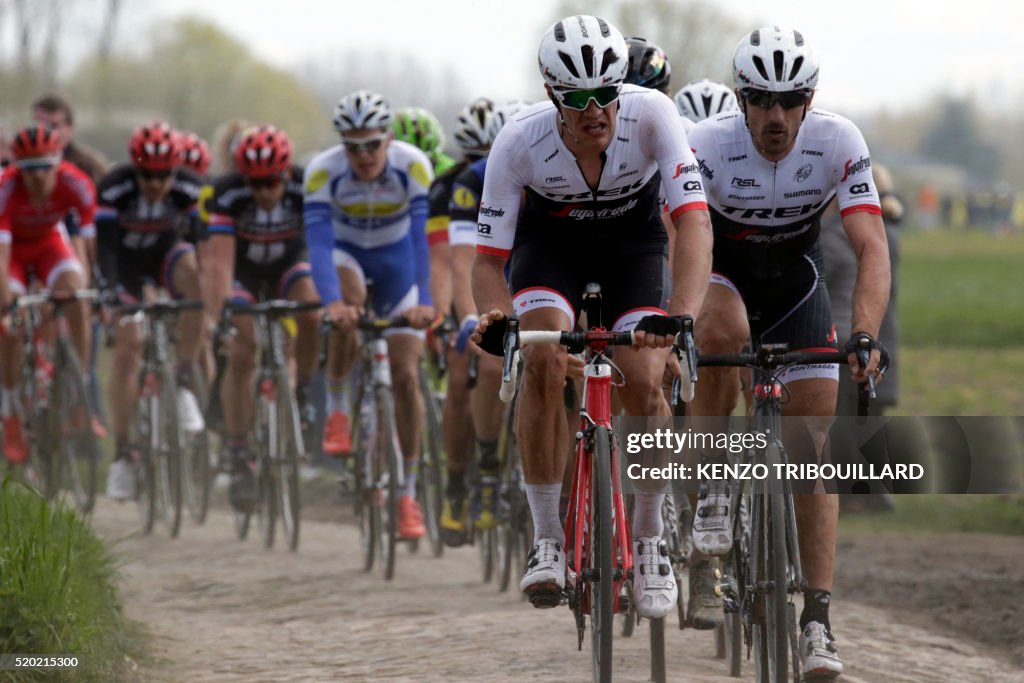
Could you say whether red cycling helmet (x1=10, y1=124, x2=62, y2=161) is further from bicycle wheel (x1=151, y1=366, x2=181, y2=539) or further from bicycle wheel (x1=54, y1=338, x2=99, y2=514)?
bicycle wheel (x1=151, y1=366, x2=181, y2=539)

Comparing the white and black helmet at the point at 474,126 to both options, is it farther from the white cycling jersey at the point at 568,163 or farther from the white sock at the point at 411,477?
the white cycling jersey at the point at 568,163

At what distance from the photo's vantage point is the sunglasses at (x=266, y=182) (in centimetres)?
1038

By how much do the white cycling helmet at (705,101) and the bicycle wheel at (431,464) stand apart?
8.59 ft

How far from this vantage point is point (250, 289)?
11.0m

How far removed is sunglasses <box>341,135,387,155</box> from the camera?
947 centimetres

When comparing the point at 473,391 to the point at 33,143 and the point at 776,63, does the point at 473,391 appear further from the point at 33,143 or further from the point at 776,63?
the point at 33,143

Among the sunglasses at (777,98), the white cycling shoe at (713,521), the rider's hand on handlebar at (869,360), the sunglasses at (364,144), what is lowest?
the white cycling shoe at (713,521)

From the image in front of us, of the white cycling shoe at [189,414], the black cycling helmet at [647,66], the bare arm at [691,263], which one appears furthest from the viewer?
the white cycling shoe at [189,414]

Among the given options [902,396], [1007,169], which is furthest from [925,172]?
[902,396]

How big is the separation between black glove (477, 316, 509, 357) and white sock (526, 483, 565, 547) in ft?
2.16


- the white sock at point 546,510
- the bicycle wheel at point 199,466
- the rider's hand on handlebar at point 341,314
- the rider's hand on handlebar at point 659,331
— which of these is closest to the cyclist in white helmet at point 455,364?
the rider's hand on handlebar at point 341,314

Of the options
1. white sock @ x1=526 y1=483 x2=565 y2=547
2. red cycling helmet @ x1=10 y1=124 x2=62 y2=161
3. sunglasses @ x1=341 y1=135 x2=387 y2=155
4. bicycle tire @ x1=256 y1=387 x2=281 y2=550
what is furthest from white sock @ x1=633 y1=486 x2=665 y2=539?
red cycling helmet @ x1=10 y1=124 x2=62 y2=161

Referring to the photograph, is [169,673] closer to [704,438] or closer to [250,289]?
[704,438]

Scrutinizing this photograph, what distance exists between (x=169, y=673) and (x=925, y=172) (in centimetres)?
11829
